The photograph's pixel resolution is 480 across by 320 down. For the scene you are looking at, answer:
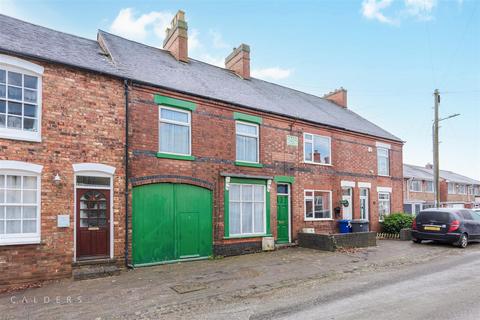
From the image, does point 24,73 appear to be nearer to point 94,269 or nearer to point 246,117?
point 94,269

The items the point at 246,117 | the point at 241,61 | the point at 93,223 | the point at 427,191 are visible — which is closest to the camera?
the point at 93,223

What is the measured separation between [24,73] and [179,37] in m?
7.59

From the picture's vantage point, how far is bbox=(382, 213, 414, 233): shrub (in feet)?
58.5

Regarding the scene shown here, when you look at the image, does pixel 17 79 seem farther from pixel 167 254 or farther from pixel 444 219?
pixel 444 219

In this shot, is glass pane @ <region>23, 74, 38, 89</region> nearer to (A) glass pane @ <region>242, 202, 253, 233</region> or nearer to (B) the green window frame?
(B) the green window frame

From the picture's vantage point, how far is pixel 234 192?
42.5 ft

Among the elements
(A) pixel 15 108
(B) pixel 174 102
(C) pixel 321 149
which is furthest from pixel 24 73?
(C) pixel 321 149

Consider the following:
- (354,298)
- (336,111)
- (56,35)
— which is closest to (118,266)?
(354,298)

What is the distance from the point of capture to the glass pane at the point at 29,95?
29.6ft

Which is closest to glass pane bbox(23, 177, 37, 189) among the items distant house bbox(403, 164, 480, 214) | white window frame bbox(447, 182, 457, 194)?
distant house bbox(403, 164, 480, 214)

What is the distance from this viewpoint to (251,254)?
12.8 metres

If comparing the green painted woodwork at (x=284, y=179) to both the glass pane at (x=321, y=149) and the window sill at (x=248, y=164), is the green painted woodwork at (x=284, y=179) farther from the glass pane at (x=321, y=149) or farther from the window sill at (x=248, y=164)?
the glass pane at (x=321, y=149)

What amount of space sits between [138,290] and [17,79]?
6.26 meters

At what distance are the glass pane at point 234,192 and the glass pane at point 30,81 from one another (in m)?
7.03
